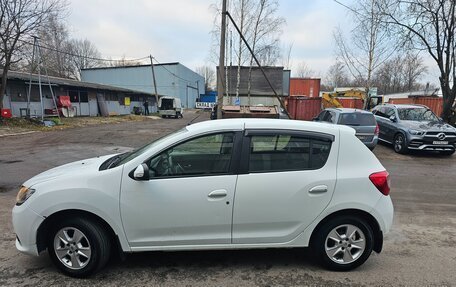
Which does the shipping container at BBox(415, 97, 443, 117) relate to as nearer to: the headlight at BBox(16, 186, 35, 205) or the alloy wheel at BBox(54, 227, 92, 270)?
the alloy wheel at BBox(54, 227, 92, 270)

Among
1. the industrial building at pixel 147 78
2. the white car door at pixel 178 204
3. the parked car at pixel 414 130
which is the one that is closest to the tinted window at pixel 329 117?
the parked car at pixel 414 130

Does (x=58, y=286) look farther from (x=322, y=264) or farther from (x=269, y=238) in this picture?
(x=322, y=264)

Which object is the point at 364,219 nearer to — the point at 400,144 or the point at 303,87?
the point at 400,144

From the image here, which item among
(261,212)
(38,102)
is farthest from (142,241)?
(38,102)

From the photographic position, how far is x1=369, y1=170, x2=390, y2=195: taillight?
325 cm

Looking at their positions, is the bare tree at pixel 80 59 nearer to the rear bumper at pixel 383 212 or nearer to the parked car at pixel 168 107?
the parked car at pixel 168 107

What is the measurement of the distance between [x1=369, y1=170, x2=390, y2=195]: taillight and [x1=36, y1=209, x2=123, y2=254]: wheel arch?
107 inches

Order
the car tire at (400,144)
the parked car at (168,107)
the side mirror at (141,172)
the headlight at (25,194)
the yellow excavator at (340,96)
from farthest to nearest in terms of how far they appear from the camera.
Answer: the parked car at (168,107)
the yellow excavator at (340,96)
the car tire at (400,144)
the headlight at (25,194)
the side mirror at (141,172)

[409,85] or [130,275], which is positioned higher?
[409,85]

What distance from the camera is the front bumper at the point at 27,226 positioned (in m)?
3.04

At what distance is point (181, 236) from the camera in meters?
3.14

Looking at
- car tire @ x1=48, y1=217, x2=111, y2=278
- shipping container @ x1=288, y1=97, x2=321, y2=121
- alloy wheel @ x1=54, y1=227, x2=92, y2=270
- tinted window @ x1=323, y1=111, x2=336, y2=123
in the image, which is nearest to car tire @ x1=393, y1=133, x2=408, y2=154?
tinted window @ x1=323, y1=111, x2=336, y2=123

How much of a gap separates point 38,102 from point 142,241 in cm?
2540

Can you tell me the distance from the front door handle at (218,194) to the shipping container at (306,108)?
2106 cm
